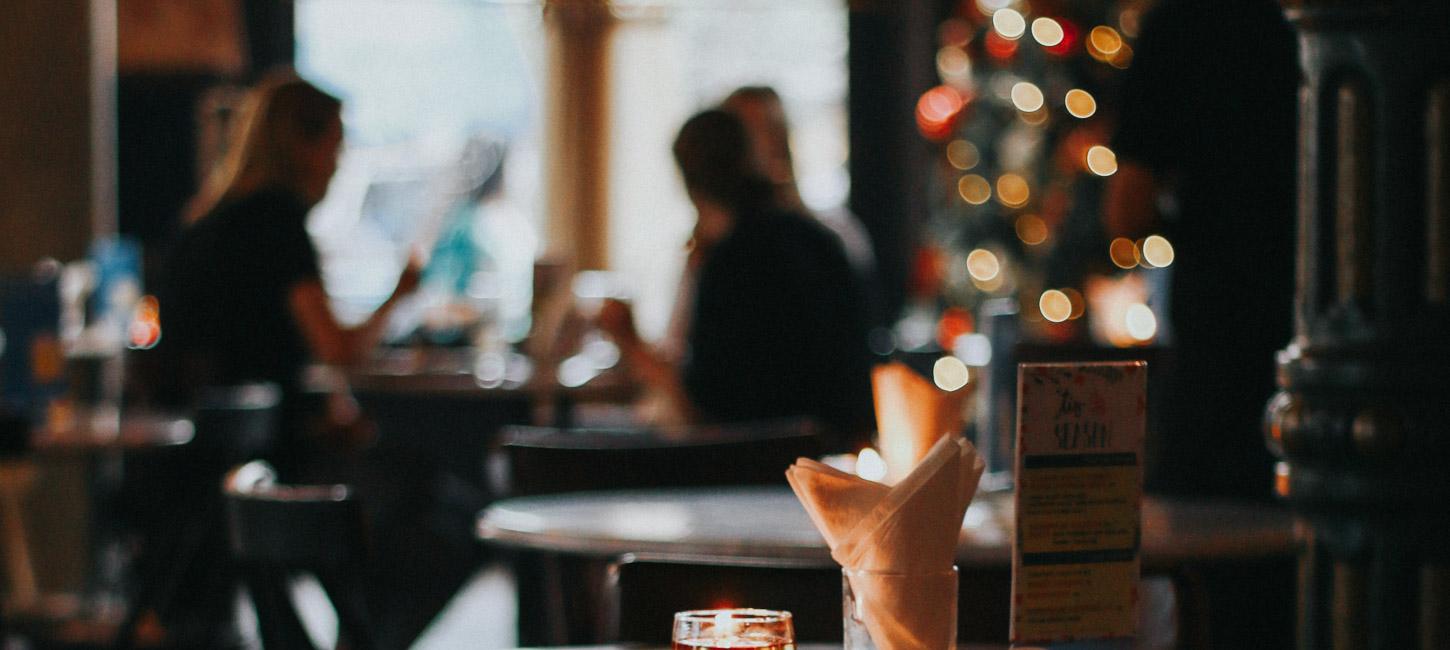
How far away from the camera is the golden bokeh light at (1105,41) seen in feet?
20.3

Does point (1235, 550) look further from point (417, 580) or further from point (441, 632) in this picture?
point (441, 632)

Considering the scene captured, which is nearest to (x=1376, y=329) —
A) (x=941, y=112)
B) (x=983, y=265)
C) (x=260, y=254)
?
(x=260, y=254)

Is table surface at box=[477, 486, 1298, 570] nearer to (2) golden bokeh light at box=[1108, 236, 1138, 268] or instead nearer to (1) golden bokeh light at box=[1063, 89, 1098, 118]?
(2) golden bokeh light at box=[1108, 236, 1138, 268]

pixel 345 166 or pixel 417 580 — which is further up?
pixel 345 166

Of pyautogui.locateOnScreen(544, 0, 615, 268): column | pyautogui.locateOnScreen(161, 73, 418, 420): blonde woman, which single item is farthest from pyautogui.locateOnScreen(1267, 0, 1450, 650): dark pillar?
pyautogui.locateOnScreen(544, 0, 615, 268): column

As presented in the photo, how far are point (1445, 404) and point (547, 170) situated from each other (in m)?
6.74

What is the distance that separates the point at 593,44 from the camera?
7.82 metres

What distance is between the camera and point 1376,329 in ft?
4.41

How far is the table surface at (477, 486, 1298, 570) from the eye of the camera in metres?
1.91

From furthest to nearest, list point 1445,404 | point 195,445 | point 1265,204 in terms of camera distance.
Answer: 1. point 195,445
2. point 1265,204
3. point 1445,404

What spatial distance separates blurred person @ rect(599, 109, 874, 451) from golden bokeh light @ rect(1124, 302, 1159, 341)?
2.60 meters

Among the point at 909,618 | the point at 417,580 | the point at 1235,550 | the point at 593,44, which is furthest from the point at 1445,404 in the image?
the point at 593,44

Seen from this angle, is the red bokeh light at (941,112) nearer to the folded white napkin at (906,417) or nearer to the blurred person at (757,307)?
the blurred person at (757,307)

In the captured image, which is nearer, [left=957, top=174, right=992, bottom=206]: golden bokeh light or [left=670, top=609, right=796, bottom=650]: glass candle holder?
[left=670, top=609, right=796, bottom=650]: glass candle holder
